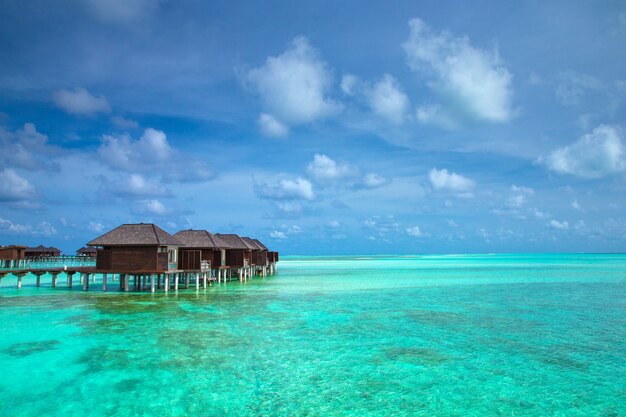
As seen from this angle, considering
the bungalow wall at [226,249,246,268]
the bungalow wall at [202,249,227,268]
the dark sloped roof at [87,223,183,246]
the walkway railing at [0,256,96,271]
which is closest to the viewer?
the dark sloped roof at [87,223,183,246]

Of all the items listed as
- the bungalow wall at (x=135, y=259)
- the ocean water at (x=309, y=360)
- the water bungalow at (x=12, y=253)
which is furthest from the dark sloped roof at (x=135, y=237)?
the water bungalow at (x=12, y=253)

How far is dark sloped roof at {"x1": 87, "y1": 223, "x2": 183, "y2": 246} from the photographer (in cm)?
2592

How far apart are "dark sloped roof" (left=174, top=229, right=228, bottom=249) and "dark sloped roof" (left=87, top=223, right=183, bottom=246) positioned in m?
4.23

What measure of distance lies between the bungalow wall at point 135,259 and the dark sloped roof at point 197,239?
502cm

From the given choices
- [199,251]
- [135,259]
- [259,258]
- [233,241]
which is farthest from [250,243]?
[135,259]

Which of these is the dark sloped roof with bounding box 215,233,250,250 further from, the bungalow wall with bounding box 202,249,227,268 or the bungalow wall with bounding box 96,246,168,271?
the bungalow wall with bounding box 96,246,168,271

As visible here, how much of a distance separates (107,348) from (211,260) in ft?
67.1

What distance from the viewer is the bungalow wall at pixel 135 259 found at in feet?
85.9

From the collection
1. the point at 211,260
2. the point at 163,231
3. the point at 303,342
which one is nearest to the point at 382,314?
the point at 303,342

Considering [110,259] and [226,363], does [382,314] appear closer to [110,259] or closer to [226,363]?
[226,363]

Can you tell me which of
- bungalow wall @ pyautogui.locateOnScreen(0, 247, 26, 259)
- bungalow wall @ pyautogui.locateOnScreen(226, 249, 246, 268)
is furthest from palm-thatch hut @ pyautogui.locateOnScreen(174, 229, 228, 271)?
bungalow wall @ pyautogui.locateOnScreen(0, 247, 26, 259)

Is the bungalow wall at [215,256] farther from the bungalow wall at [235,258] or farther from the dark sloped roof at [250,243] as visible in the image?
the dark sloped roof at [250,243]

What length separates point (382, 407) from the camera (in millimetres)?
8789

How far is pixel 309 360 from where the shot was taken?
12086mm
